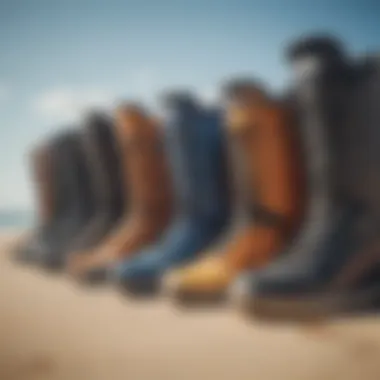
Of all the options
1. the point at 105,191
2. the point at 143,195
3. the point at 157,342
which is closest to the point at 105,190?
the point at 105,191

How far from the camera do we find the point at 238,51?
1336 millimetres

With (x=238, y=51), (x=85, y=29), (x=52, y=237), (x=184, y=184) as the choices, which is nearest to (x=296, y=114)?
(x=238, y=51)

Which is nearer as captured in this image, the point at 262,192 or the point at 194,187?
the point at 262,192

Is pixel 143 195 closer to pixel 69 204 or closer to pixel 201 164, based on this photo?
pixel 201 164

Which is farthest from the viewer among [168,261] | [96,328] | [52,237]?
[52,237]

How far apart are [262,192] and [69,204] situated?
1.77 ft

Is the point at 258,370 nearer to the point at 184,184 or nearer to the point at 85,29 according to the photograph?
the point at 184,184

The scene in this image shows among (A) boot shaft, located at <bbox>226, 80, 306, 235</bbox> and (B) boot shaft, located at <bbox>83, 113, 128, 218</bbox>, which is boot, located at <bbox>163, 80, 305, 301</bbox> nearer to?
(A) boot shaft, located at <bbox>226, 80, 306, 235</bbox>

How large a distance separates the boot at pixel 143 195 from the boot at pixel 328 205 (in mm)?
318

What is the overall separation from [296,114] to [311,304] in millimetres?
308

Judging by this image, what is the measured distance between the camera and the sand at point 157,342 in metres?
1.19

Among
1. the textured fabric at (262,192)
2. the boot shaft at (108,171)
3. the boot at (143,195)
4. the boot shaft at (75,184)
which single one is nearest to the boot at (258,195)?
the textured fabric at (262,192)

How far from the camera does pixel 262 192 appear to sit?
54.6 inches

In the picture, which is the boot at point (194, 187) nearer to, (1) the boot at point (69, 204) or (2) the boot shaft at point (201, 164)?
(2) the boot shaft at point (201, 164)
